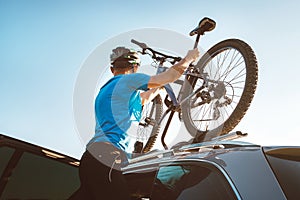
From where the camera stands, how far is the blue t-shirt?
8.14 ft

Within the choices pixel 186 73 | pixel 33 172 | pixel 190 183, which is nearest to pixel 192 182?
pixel 190 183

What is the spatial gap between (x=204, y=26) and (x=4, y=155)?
2.25 meters

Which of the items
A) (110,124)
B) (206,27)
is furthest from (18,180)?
(206,27)

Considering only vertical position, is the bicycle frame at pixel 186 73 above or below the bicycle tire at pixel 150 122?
above

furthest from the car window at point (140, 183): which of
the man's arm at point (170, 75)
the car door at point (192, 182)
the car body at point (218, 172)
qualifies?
the man's arm at point (170, 75)

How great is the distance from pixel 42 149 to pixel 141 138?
2.00 metres

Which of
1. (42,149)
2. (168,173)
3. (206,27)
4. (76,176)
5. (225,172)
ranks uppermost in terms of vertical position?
(206,27)

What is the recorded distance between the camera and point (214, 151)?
165cm

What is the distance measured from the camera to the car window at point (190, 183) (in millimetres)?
1393

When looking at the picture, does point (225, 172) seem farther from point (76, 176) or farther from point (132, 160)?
point (76, 176)

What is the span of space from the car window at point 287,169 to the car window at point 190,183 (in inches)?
7.4

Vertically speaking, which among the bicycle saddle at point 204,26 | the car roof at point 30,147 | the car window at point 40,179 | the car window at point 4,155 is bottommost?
the car window at point 40,179

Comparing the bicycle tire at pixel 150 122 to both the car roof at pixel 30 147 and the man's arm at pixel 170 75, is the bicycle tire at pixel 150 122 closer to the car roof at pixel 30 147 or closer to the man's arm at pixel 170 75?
the man's arm at pixel 170 75

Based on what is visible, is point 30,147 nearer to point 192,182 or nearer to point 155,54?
point 192,182
